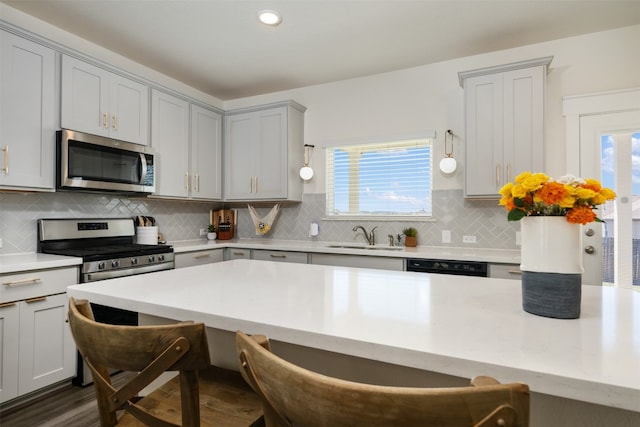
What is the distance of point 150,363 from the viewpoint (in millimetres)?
752

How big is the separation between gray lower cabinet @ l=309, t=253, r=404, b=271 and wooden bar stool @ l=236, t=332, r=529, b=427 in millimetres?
2351

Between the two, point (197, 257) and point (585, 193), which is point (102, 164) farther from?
point (585, 193)

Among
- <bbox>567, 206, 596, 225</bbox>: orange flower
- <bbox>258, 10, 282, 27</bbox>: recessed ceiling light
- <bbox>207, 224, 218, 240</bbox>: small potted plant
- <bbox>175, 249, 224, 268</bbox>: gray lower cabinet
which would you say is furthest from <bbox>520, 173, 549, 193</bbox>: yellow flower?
<bbox>207, 224, 218, 240</bbox>: small potted plant

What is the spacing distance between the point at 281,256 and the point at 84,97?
6.85 feet

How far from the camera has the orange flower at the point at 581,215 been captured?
864 mm

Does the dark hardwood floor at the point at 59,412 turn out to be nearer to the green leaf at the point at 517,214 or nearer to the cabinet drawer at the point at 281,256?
the cabinet drawer at the point at 281,256

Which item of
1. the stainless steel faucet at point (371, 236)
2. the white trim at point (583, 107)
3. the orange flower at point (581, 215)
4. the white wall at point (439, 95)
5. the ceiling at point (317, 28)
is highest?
the ceiling at point (317, 28)

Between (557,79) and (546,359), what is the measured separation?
304 centimetres

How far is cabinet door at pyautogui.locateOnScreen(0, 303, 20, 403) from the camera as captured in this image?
199cm

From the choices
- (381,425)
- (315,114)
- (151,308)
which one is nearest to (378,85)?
(315,114)

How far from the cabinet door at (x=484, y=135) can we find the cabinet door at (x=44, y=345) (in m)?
3.18

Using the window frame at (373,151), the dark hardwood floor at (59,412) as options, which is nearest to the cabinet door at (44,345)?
the dark hardwood floor at (59,412)

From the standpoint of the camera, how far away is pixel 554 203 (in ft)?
2.95

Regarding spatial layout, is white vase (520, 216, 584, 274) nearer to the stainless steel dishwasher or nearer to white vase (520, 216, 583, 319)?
white vase (520, 216, 583, 319)
